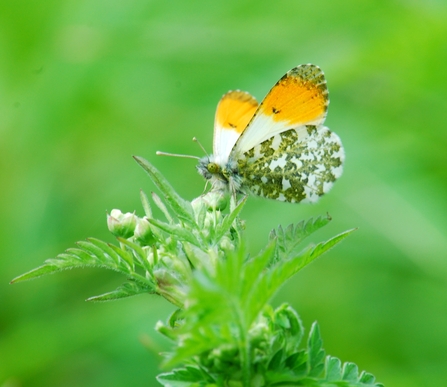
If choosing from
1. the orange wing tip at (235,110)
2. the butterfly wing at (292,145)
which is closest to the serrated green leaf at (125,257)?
the butterfly wing at (292,145)

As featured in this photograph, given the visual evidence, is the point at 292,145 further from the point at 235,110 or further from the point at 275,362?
the point at 275,362

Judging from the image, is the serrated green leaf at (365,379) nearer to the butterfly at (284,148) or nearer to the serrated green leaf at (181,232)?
the serrated green leaf at (181,232)

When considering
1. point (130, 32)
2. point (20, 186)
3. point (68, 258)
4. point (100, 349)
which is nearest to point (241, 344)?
point (68, 258)

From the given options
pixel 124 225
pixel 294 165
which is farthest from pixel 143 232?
pixel 294 165

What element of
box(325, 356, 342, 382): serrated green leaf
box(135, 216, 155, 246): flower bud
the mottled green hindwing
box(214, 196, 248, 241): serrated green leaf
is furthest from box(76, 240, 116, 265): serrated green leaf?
the mottled green hindwing

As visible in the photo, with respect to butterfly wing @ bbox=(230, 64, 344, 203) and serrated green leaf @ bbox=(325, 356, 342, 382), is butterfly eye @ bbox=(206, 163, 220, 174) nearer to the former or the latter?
butterfly wing @ bbox=(230, 64, 344, 203)

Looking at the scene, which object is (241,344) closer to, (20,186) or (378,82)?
(378,82)

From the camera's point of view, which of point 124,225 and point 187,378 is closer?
point 187,378
